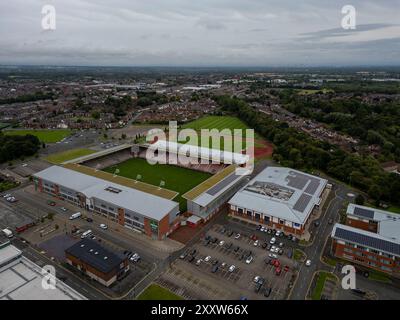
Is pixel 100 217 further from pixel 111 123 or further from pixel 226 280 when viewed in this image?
pixel 111 123

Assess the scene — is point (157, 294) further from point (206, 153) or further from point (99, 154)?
point (99, 154)

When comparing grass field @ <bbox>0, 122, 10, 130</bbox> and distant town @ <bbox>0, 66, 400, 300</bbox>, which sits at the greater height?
grass field @ <bbox>0, 122, 10, 130</bbox>

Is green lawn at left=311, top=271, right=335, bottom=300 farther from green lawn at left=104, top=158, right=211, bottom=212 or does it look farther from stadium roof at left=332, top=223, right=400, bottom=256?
green lawn at left=104, top=158, right=211, bottom=212

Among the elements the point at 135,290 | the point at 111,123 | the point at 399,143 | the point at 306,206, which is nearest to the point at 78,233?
the point at 135,290

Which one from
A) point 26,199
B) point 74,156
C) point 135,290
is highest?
point 74,156

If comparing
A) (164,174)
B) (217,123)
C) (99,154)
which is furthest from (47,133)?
(217,123)

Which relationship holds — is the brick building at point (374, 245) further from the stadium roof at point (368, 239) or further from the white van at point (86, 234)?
the white van at point (86, 234)

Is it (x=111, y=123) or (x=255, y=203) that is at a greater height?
(x=111, y=123)

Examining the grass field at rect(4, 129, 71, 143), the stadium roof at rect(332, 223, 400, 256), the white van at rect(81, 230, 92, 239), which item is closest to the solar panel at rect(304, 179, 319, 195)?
the stadium roof at rect(332, 223, 400, 256)
